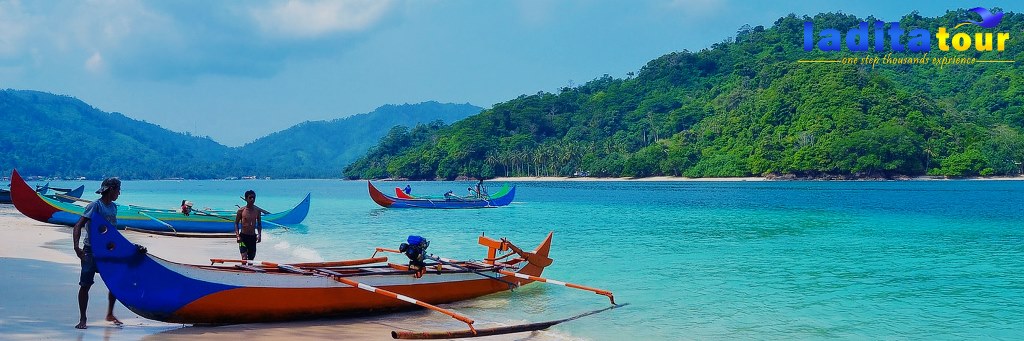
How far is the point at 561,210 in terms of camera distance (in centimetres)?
4200

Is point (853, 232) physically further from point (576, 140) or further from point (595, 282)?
point (576, 140)

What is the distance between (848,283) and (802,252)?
18.2 ft

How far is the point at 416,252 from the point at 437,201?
98.3ft

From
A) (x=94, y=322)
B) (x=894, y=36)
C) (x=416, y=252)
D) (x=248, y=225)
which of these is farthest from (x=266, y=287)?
(x=894, y=36)

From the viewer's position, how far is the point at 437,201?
39969 mm

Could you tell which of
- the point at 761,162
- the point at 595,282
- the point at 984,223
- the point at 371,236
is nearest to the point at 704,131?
the point at 761,162

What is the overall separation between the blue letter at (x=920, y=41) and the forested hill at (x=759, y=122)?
175cm

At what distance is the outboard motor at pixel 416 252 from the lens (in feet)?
33.2

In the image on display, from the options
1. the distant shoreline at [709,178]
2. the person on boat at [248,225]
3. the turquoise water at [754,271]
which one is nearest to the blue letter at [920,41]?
the distant shoreline at [709,178]

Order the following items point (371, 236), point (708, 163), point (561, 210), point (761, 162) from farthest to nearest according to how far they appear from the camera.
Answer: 1. point (708, 163)
2. point (761, 162)
3. point (561, 210)
4. point (371, 236)

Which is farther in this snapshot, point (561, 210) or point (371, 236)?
point (561, 210)

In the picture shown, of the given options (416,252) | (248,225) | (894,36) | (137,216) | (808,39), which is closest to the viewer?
(416,252)

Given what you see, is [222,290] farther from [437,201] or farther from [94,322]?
[437,201]

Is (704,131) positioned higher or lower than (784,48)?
lower
